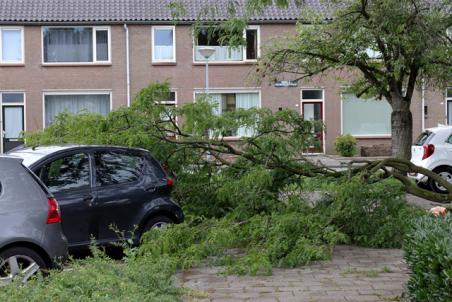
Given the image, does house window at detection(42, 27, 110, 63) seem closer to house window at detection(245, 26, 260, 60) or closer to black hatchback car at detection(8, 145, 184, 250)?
house window at detection(245, 26, 260, 60)

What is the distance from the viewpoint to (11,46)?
93.0ft

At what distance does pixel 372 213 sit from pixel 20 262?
4759mm

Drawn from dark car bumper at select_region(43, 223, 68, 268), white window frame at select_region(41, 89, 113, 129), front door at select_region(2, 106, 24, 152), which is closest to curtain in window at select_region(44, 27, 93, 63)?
white window frame at select_region(41, 89, 113, 129)

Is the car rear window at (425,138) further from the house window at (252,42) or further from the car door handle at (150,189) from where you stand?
the house window at (252,42)

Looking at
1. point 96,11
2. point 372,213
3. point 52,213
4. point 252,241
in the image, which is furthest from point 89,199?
point 96,11

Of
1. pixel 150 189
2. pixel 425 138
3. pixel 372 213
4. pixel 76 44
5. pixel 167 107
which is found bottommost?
pixel 372 213

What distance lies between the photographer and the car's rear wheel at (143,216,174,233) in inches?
347

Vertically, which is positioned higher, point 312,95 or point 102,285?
point 312,95

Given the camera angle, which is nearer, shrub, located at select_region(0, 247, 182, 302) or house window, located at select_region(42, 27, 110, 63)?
shrub, located at select_region(0, 247, 182, 302)

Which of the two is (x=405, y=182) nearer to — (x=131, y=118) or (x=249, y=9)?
(x=249, y=9)

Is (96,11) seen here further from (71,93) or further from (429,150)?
(429,150)

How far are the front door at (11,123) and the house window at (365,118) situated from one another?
48.0 ft

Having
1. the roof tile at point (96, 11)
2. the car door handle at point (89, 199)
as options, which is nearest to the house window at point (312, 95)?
the roof tile at point (96, 11)

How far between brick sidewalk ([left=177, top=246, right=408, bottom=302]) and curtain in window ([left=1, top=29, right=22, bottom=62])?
2330 cm
